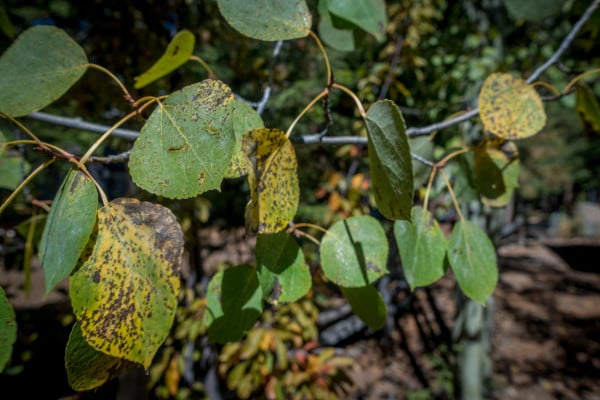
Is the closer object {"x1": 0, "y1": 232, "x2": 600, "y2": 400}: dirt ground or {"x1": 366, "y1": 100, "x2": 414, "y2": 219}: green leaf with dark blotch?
{"x1": 366, "y1": 100, "x2": 414, "y2": 219}: green leaf with dark blotch

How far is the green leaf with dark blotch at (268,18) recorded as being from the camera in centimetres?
40

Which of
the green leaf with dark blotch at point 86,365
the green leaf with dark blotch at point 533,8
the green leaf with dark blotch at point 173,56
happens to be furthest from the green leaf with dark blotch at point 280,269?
the green leaf with dark blotch at point 533,8

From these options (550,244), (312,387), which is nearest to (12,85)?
(312,387)

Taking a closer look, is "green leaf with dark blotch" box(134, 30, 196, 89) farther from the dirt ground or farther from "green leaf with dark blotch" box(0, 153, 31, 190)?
the dirt ground

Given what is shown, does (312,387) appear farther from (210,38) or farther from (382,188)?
(210,38)

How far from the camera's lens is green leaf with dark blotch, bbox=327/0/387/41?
1.57 feet

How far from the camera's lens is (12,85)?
39 centimetres

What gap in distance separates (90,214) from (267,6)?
0.32m

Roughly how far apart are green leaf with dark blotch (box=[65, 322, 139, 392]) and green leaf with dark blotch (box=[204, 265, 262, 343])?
138 millimetres

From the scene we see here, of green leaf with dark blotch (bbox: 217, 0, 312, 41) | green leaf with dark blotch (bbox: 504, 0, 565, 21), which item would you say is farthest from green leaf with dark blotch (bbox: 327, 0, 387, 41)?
green leaf with dark blotch (bbox: 504, 0, 565, 21)

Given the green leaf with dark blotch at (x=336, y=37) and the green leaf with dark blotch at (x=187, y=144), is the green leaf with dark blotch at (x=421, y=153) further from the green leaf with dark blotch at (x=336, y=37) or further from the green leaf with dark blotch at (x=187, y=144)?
the green leaf with dark blotch at (x=187, y=144)

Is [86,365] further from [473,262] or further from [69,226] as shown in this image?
[473,262]

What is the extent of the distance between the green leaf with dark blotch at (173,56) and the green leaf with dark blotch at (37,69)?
75 mm

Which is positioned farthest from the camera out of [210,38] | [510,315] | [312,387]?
[510,315]
